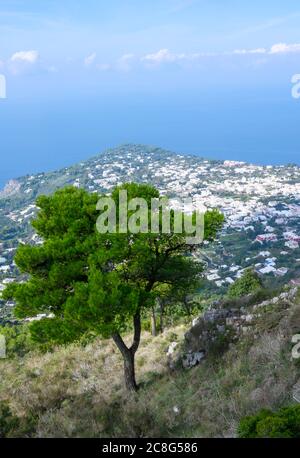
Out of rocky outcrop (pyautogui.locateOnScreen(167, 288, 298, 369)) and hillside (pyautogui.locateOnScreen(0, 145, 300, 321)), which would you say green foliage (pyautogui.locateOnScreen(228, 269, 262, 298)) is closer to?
rocky outcrop (pyautogui.locateOnScreen(167, 288, 298, 369))

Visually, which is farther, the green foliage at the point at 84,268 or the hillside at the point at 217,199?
the hillside at the point at 217,199

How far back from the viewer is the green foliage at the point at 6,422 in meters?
8.94

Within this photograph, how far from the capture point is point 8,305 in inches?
2061

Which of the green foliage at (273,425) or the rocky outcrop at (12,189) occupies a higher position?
the green foliage at (273,425)

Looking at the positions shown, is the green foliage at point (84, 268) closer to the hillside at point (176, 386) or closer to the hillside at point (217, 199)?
the hillside at point (176, 386)

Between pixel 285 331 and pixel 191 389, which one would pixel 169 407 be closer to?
pixel 191 389

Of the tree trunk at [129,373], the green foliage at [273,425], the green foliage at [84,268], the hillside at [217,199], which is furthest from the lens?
the hillside at [217,199]

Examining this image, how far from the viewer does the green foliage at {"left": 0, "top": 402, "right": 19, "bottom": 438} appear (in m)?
8.94

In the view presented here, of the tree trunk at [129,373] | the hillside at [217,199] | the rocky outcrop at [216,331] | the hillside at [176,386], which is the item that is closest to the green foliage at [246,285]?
the hillside at [176,386]

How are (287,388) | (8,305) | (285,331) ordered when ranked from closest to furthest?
(287,388) < (285,331) < (8,305)

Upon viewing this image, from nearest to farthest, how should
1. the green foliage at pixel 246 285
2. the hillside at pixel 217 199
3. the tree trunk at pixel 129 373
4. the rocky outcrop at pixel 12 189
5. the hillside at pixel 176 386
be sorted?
the hillside at pixel 176 386 < the tree trunk at pixel 129 373 < the green foliage at pixel 246 285 < the hillside at pixel 217 199 < the rocky outcrop at pixel 12 189

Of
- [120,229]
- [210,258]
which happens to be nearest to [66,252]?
[120,229]

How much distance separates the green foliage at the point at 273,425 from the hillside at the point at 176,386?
115 centimetres
